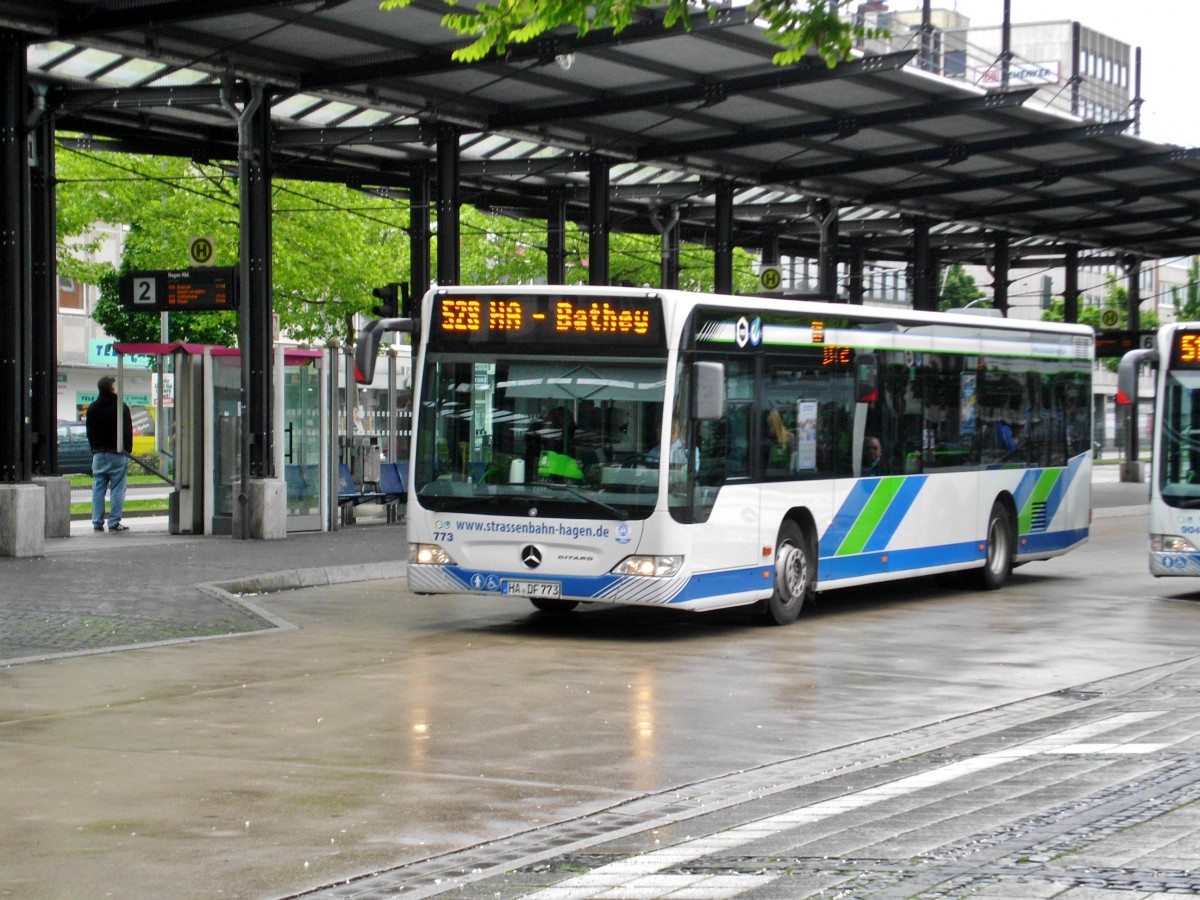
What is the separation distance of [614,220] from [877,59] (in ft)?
49.1

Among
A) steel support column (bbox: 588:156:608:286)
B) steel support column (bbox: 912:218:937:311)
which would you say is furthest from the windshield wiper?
steel support column (bbox: 912:218:937:311)

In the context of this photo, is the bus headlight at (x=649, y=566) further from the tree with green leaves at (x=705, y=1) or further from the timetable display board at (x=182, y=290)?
the timetable display board at (x=182, y=290)

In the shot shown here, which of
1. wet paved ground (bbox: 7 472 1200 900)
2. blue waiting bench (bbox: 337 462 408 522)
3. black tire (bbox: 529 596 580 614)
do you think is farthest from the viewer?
blue waiting bench (bbox: 337 462 408 522)

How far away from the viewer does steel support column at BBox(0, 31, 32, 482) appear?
19828 mm

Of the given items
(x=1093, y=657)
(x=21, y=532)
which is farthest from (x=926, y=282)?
(x=1093, y=657)

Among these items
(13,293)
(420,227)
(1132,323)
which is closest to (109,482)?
(13,293)

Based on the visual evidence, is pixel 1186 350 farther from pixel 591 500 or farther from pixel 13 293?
pixel 13 293

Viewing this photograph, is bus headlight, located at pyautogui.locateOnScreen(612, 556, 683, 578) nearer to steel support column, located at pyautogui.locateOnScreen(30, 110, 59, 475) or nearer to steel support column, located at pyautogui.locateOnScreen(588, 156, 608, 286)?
steel support column, located at pyautogui.locateOnScreen(30, 110, 59, 475)

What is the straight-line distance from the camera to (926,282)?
41000mm

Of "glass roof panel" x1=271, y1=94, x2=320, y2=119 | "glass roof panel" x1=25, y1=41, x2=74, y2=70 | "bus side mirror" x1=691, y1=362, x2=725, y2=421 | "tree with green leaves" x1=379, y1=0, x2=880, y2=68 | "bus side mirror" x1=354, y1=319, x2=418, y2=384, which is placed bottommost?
"bus side mirror" x1=691, y1=362, x2=725, y2=421

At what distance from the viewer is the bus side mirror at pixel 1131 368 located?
1805 cm

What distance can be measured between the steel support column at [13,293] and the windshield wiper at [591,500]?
26.8ft

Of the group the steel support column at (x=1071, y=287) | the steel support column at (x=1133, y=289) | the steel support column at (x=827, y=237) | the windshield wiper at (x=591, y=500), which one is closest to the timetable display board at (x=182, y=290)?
the windshield wiper at (x=591, y=500)

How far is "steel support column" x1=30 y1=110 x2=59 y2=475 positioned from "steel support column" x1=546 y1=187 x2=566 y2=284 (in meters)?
12.1
